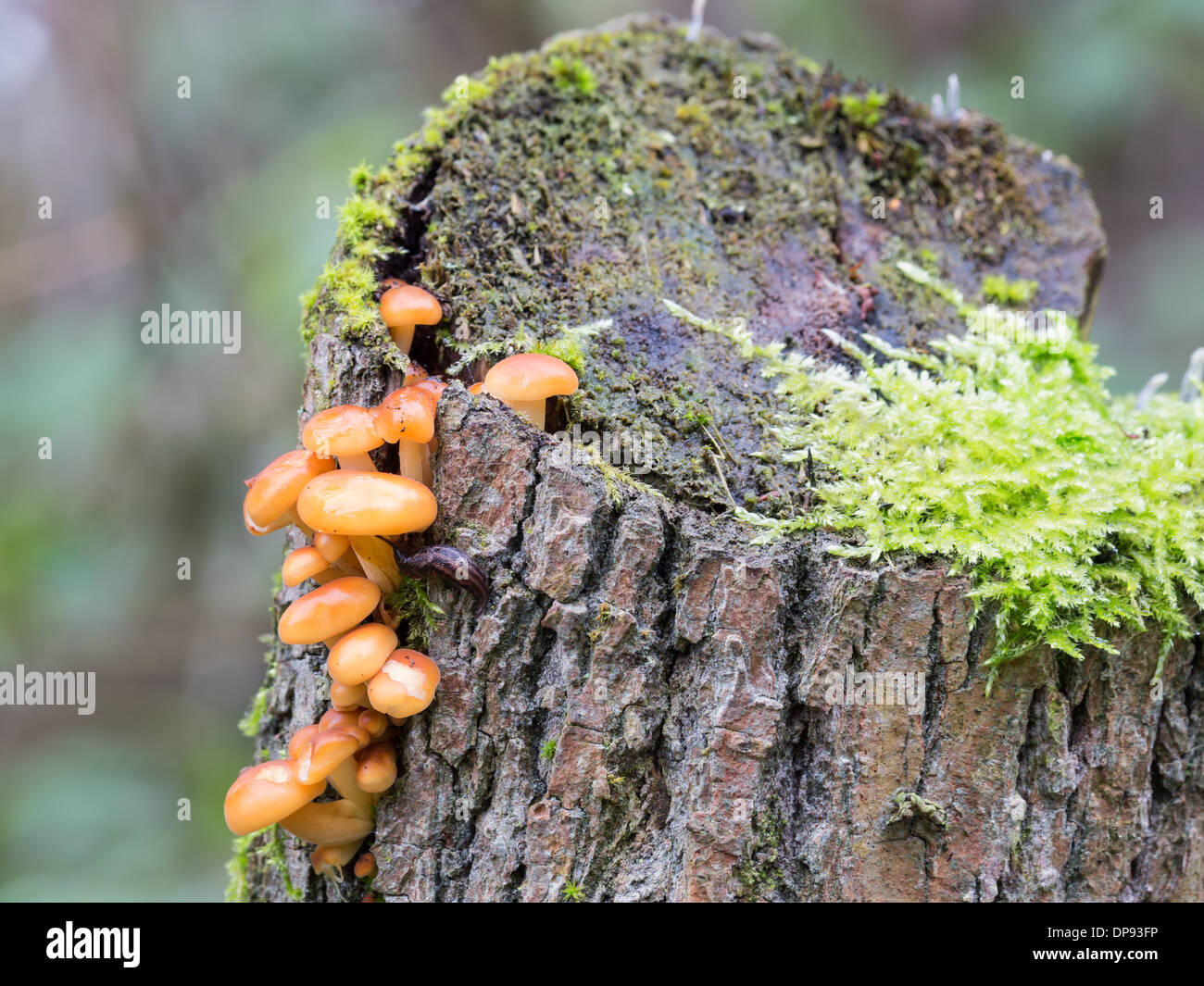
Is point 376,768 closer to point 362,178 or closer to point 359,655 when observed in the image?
point 359,655

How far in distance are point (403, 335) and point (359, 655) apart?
39.2 inches

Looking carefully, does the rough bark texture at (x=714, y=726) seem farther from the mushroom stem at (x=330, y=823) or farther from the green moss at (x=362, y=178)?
the green moss at (x=362, y=178)

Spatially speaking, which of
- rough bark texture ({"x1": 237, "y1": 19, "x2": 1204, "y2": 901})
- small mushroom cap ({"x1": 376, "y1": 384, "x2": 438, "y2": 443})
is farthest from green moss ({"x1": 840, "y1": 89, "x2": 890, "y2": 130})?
small mushroom cap ({"x1": 376, "y1": 384, "x2": 438, "y2": 443})

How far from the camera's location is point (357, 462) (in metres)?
2.15

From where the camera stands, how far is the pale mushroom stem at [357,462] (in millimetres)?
2143

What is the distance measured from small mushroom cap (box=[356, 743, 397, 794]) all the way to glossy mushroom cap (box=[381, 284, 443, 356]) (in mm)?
1151

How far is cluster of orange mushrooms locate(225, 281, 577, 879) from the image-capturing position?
1.93 m

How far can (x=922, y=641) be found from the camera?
Answer: 6.40 ft

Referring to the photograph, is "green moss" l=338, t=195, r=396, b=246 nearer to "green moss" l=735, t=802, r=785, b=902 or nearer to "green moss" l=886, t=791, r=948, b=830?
"green moss" l=735, t=802, r=785, b=902

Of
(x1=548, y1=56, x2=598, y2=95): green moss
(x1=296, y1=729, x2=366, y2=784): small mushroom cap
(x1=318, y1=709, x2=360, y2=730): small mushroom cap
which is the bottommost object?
(x1=296, y1=729, x2=366, y2=784): small mushroom cap

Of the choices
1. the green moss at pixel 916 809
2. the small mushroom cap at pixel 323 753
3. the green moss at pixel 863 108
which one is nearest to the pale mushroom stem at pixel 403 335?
the small mushroom cap at pixel 323 753

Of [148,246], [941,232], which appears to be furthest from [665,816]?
[148,246]
